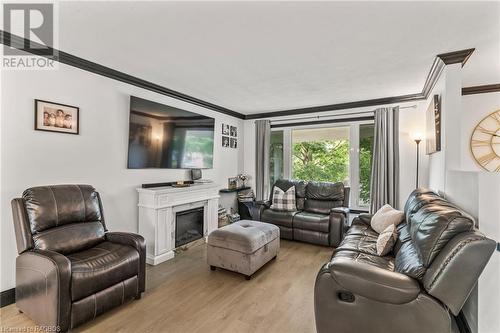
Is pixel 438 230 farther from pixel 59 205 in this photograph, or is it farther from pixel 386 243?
pixel 59 205

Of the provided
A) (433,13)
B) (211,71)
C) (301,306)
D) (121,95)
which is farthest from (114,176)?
(433,13)

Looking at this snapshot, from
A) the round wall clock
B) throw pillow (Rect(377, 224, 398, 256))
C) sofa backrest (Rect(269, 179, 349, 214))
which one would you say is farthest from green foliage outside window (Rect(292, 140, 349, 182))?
throw pillow (Rect(377, 224, 398, 256))

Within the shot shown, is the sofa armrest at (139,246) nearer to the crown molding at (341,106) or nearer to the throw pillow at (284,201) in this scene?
the throw pillow at (284,201)

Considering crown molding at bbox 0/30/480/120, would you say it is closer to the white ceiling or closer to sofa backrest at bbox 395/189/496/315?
the white ceiling

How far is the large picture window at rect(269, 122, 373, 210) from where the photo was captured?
15.1 feet

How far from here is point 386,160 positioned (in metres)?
4.12

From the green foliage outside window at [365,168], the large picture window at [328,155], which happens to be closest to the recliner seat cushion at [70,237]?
the large picture window at [328,155]

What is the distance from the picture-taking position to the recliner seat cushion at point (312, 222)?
387cm

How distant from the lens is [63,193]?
2365mm

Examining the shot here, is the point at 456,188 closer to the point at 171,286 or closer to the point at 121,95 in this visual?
the point at 171,286

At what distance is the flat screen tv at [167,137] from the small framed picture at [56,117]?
625 millimetres

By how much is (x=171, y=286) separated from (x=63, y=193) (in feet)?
4.71

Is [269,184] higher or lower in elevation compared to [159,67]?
lower

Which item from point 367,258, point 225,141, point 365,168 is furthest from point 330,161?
point 367,258
